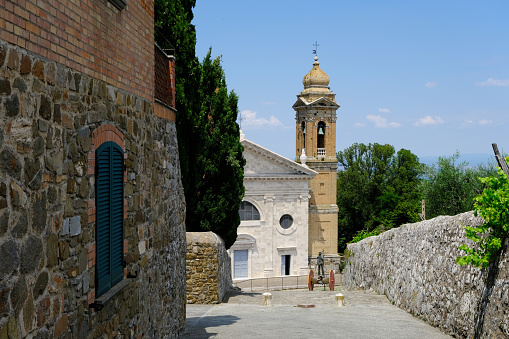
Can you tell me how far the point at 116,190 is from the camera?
583cm

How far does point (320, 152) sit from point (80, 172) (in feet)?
158

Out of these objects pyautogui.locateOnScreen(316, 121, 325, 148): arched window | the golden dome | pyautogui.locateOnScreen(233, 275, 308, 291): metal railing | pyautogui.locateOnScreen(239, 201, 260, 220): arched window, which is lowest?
pyautogui.locateOnScreen(233, 275, 308, 291): metal railing

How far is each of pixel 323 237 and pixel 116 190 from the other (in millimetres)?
46737

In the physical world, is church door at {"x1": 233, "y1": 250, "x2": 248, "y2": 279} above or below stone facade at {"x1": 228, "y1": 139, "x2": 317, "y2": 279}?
below

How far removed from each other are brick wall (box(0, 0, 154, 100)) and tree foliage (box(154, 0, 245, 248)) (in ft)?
27.6

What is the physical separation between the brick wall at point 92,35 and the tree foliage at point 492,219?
16.6 feet

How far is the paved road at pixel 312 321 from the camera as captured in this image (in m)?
→ 10.5

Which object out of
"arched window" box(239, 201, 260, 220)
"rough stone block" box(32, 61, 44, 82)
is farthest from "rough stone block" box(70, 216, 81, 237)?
"arched window" box(239, 201, 260, 220)

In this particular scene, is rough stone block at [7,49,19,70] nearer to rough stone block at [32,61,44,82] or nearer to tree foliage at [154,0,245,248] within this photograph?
rough stone block at [32,61,44,82]

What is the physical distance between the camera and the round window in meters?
46.9

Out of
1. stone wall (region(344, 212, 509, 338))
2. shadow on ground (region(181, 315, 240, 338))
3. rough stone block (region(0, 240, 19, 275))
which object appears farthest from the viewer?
shadow on ground (region(181, 315, 240, 338))

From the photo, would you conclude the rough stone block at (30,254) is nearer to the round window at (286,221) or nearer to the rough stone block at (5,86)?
the rough stone block at (5,86)

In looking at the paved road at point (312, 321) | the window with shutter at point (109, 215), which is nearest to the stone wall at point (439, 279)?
Result: the paved road at point (312, 321)

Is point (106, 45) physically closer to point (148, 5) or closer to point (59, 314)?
point (148, 5)
